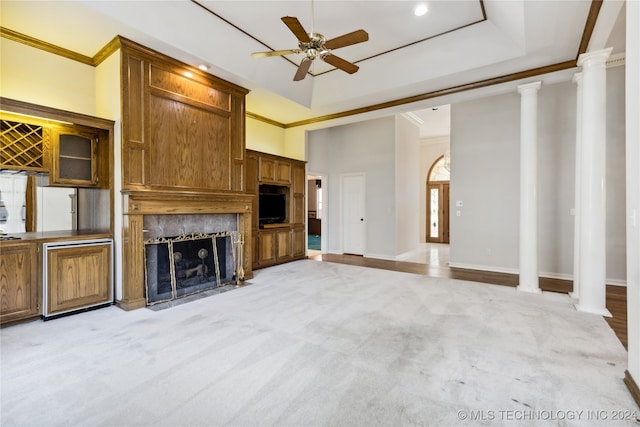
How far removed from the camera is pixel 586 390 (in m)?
1.95

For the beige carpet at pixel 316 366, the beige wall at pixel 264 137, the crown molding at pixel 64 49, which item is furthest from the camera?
the beige wall at pixel 264 137

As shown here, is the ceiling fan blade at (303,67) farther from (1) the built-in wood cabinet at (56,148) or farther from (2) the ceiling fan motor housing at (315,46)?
(1) the built-in wood cabinet at (56,148)

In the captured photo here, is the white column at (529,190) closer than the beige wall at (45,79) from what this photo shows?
No

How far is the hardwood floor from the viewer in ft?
10.5

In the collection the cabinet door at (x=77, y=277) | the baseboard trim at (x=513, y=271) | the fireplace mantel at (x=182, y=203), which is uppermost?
the fireplace mantel at (x=182, y=203)

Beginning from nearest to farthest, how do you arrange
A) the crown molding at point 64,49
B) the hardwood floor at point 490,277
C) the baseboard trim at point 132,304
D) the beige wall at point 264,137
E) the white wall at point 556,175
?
the hardwood floor at point 490,277 → the crown molding at point 64,49 → the baseboard trim at point 132,304 → the white wall at point 556,175 → the beige wall at point 264,137

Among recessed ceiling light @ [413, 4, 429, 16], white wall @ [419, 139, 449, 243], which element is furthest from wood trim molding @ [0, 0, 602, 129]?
white wall @ [419, 139, 449, 243]

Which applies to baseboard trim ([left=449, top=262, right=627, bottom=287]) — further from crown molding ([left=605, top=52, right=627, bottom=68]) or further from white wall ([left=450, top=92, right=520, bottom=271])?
crown molding ([left=605, top=52, right=627, bottom=68])

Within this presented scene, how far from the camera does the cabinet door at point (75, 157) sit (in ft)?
11.3

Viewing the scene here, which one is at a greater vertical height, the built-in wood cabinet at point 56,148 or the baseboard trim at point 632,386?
the built-in wood cabinet at point 56,148

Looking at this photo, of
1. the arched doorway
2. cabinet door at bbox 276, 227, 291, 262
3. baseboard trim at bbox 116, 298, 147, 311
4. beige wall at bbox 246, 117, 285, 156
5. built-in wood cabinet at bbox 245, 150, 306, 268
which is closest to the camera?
baseboard trim at bbox 116, 298, 147, 311

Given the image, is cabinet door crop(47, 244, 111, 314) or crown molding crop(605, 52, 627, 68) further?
crown molding crop(605, 52, 627, 68)

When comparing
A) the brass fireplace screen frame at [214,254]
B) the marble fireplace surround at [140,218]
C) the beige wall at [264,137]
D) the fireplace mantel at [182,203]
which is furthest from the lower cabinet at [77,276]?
the beige wall at [264,137]

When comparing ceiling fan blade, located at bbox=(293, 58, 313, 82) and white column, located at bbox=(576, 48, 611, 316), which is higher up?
ceiling fan blade, located at bbox=(293, 58, 313, 82)
